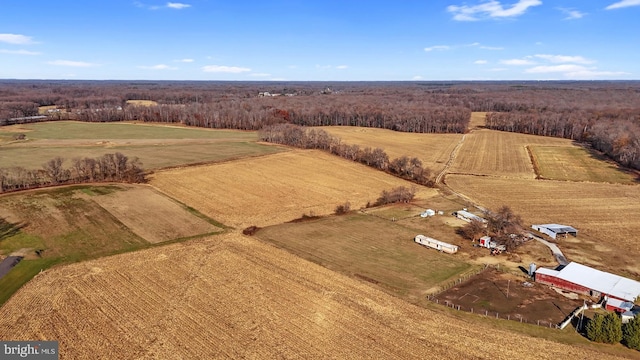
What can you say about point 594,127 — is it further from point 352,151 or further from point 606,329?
point 606,329

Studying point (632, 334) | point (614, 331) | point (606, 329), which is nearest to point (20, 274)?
point (606, 329)

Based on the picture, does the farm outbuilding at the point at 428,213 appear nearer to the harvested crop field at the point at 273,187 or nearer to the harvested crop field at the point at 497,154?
the harvested crop field at the point at 273,187

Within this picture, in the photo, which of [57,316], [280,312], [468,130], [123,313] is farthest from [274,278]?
[468,130]

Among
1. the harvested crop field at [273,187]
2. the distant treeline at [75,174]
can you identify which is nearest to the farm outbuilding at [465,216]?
the harvested crop field at [273,187]

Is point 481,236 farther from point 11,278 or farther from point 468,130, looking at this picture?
point 468,130

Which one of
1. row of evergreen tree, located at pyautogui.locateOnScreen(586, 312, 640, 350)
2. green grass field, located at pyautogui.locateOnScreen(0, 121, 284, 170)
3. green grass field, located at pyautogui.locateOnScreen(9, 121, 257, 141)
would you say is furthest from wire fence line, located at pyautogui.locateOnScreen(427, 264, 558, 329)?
green grass field, located at pyautogui.locateOnScreen(9, 121, 257, 141)

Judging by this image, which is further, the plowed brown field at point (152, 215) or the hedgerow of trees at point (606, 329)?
the plowed brown field at point (152, 215)
